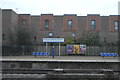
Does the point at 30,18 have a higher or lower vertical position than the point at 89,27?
higher

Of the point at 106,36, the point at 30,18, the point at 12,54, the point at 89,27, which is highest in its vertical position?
the point at 30,18

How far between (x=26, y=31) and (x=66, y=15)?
12379mm

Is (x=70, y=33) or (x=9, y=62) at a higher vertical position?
(x=70, y=33)

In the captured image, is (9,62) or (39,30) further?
(39,30)

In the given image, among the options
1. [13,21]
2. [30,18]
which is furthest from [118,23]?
[13,21]

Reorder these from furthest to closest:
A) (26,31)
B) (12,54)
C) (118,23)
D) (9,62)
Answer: (118,23), (26,31), (12,54), (9,62)

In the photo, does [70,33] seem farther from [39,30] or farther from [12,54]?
[12,54]

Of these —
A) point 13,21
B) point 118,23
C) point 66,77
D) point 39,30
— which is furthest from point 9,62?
point 118,23

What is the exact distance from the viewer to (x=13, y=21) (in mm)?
36812

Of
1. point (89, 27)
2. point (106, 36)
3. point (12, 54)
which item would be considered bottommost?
point (12, 54)

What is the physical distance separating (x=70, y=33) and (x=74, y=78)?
32751 mm

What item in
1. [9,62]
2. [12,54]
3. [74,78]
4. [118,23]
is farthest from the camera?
[118,23]

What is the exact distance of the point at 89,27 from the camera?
134ft

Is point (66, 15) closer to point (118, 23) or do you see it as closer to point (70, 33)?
point (70, 33)
